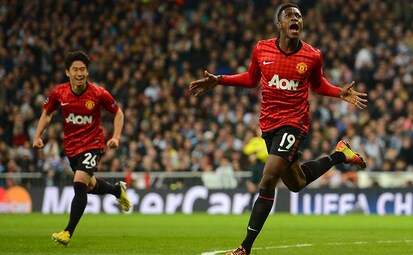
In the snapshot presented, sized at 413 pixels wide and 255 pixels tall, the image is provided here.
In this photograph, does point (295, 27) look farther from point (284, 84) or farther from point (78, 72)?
point (78, 72)

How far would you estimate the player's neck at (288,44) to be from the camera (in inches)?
408

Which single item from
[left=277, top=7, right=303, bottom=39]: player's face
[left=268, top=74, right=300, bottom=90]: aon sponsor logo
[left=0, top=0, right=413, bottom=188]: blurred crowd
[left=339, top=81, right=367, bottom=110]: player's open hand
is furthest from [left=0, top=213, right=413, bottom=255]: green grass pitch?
[left=0, top=0, right=413, bottom=188]: blurred crowd

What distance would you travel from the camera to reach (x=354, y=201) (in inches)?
890

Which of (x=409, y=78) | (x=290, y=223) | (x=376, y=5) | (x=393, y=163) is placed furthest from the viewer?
(x=376, y=5)

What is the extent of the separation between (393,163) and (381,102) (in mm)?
1794

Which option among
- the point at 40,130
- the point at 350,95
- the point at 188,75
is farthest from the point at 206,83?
the point at 188,75

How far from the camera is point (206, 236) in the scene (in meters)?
13.9

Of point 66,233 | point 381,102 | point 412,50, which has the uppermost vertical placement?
point 412,50

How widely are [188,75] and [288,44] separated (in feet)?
54.4

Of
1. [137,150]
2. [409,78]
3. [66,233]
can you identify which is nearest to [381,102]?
[409,78]

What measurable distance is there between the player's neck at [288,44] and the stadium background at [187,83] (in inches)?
483

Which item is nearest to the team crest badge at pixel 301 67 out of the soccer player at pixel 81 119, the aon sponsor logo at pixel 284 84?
the aon sponsor logo at pixel 284 84

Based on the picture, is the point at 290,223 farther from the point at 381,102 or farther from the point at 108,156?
the point at 108,156

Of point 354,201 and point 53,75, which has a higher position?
point 53,75
